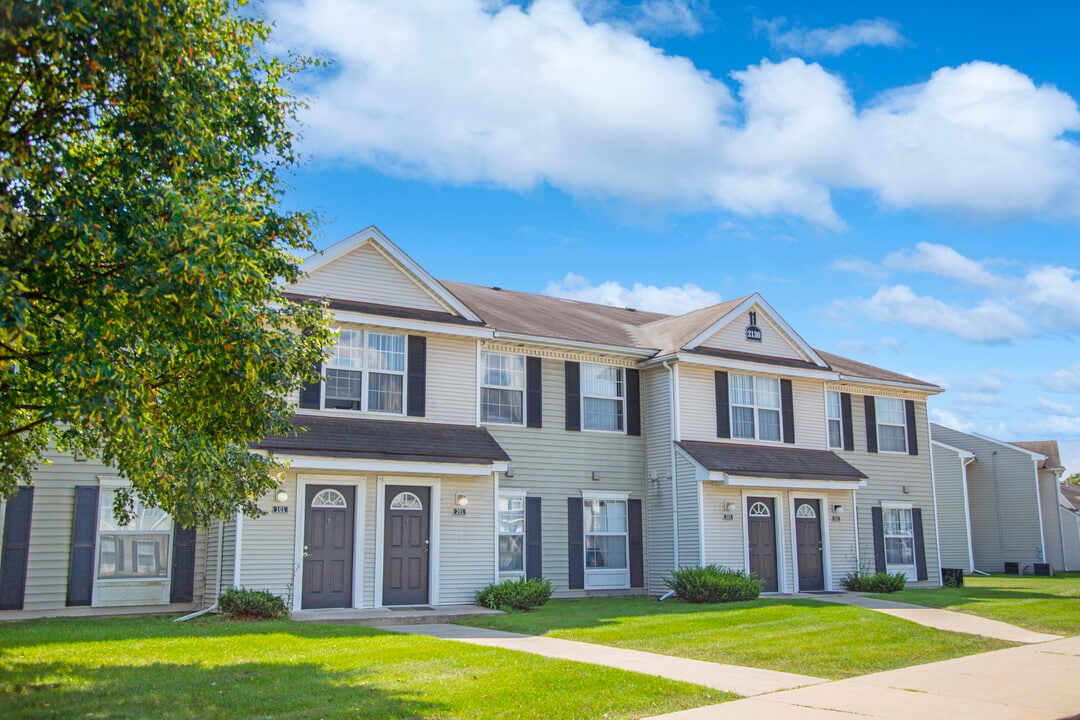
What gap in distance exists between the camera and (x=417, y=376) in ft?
61.4

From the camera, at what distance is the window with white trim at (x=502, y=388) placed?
20109 mm

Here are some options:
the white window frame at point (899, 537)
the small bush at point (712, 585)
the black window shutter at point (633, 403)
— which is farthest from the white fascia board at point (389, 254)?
the white window frame at point (899, 537)

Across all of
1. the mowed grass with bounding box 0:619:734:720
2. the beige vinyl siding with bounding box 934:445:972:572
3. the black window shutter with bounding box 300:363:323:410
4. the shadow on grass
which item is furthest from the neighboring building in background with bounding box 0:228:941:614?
the beige vinyl siding with bounding box 934:445:972:572

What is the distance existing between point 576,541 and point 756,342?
6.95 m

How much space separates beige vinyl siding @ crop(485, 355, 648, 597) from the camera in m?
20.3

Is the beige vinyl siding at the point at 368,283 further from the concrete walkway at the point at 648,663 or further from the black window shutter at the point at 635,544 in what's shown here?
the concrete walkway at the point at 648,663

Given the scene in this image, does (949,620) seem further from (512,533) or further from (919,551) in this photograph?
(919,551)

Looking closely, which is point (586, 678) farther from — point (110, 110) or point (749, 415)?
point (749, 415)

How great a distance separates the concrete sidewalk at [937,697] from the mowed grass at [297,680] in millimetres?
705

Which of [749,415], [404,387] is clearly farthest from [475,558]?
[749,415]

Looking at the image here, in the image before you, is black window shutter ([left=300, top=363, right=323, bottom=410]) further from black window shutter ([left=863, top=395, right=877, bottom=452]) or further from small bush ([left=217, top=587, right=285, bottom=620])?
black window shutter ([left=863, top=395, right=877, bottom=452])

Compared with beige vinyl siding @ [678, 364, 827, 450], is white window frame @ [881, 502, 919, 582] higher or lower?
lower

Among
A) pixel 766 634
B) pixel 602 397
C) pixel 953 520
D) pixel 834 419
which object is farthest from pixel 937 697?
pixel 953 520

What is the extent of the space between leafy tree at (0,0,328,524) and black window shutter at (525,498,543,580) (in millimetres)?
10392
